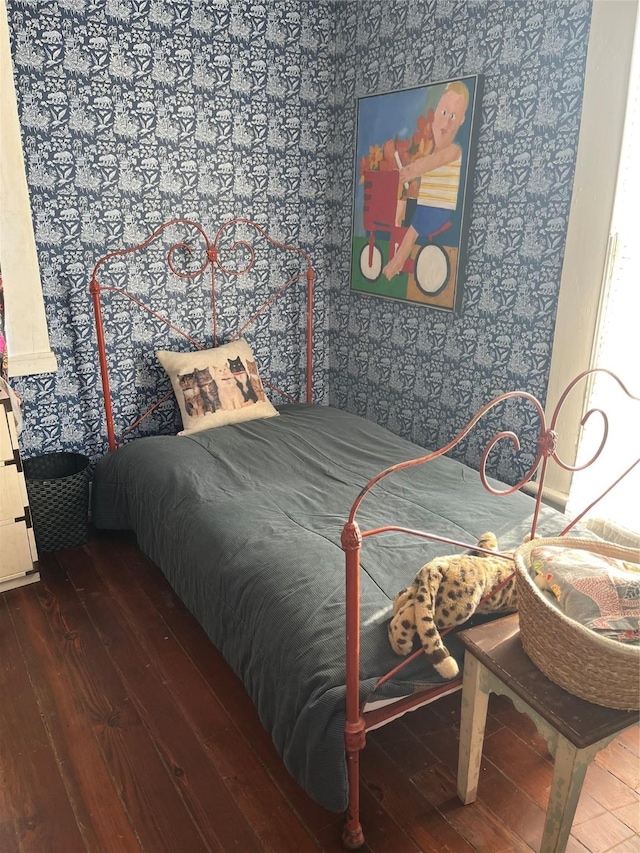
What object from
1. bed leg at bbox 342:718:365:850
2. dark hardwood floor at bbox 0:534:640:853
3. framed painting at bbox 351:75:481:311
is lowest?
dark hardwood floor at bbox 0:534:640:853

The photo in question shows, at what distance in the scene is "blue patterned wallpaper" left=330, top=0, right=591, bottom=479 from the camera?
8.04ft

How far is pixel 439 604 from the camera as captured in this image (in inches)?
66.4

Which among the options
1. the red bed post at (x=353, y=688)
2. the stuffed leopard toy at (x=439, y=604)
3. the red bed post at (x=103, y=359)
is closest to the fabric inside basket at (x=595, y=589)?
the stuffed leopard toy at (x=439, y=604)

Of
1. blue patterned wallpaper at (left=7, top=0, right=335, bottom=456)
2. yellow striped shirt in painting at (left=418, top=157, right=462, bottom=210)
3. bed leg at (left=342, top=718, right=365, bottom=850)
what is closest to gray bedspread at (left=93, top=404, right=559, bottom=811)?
bed leg at (left=342, top=718, right=365, bottom=850)

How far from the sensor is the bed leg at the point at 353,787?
1.60m

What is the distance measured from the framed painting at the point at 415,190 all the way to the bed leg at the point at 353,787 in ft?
6.39

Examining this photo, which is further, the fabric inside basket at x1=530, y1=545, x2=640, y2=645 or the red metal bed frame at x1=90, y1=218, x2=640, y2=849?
the red metal bed frame at x1=90, y1=218, x2=640, y2=849

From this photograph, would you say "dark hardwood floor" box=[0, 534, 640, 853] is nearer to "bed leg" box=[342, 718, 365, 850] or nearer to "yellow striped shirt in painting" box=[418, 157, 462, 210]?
"bed leg" box=[342, 718, 365, 850]

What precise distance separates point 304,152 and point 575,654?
2.96 meters

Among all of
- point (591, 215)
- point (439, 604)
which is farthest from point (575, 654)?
point (591, 215)

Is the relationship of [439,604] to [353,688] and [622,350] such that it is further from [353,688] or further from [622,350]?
[622,350]

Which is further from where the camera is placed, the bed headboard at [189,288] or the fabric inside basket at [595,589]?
the bed headboard at [189,288]

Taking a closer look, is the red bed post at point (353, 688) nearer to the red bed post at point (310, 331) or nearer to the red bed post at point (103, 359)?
the red bed post at point (103, 359)

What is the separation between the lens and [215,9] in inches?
122
